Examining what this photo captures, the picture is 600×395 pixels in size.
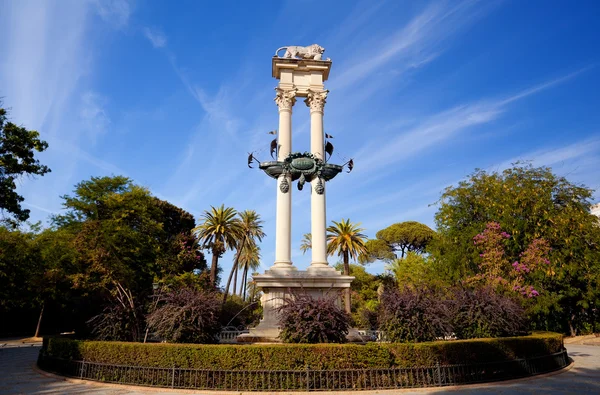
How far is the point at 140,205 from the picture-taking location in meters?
29.4

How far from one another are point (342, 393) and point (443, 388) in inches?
115

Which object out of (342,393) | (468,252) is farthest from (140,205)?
(468,252)

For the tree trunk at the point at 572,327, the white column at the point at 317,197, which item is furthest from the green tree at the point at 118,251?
the tree trunk at the point at 572,327

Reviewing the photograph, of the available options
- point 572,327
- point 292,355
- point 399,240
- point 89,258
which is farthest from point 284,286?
point 399,240

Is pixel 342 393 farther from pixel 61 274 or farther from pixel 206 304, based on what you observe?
pixel 61 274

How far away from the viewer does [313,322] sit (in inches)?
491

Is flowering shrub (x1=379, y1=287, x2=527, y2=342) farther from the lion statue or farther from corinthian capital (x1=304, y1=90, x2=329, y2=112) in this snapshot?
the lion statue

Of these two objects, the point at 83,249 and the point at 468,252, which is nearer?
the point at 83,249

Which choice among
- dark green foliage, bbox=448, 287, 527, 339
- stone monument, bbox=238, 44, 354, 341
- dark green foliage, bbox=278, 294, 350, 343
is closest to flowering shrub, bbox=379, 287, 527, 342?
dark green foliage, bbox=448, 287, 527, 339

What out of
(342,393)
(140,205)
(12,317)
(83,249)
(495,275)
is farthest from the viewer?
(12,317)

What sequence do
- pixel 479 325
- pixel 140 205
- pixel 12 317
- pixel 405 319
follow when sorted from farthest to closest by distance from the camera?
pixel 12 317 < pixel 140 205 < pixel 479 325 < pixel 405 319

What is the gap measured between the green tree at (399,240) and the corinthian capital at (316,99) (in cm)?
4534

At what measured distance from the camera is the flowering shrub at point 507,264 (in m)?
24.5

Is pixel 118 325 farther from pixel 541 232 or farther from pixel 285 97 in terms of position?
pixel 541 232
